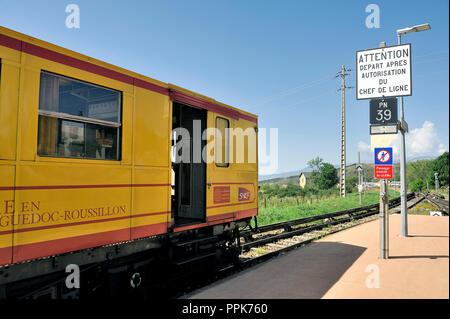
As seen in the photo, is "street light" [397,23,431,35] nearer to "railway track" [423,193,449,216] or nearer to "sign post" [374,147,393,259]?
"sign post" [374,147,393,259]

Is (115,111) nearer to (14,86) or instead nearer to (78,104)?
(78,104)

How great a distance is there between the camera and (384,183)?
7.14m

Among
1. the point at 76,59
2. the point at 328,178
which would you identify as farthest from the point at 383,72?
the point at 328,178

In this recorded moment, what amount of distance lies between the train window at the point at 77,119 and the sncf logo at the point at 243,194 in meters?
3.64

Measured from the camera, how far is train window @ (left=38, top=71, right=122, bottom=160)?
3641mm

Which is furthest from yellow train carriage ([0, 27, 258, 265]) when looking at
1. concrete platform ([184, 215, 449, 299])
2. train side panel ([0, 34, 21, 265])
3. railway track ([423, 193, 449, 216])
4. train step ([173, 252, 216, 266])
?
railway track ([423, 193, 449, 216])

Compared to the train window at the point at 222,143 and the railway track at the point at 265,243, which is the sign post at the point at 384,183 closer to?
the railway track at the point at 265,243

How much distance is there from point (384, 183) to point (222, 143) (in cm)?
395

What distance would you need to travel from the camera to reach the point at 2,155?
10.4 feet

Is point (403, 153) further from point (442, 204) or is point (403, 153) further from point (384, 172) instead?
point (384, 172)

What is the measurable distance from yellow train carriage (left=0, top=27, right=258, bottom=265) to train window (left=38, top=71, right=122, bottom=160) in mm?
13

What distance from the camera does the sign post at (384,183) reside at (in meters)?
6.95

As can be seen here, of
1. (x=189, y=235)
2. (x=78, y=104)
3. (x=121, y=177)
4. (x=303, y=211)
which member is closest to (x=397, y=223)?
(x=303, y=211)
